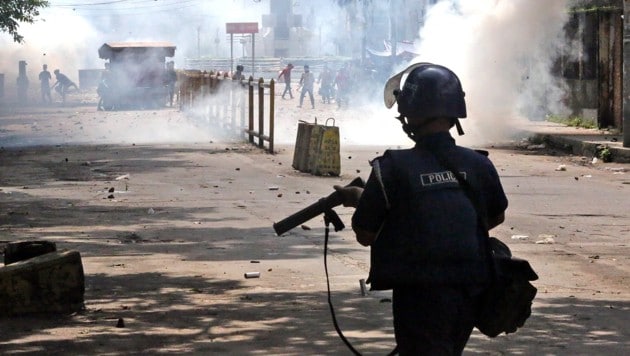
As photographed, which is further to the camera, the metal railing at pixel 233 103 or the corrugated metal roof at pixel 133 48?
the corrugated metal roof at pixel 133 48

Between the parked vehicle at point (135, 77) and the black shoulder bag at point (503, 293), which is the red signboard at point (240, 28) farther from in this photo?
the black shoulder bag at point (503, 293)

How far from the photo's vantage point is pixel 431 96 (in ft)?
14.0

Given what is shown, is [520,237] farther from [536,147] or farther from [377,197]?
[536,147]

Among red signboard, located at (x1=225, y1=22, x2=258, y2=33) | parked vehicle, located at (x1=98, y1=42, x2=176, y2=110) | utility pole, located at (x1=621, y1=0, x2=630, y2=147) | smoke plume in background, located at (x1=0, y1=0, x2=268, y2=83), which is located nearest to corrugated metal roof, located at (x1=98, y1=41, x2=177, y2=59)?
parked vehicle, located at (x1=98, y1=42, x2=176, y2=110)

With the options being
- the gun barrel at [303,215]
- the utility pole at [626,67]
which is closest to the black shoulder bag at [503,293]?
the gun barrel at [303,215]

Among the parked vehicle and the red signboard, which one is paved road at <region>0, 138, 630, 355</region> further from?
the red signboard

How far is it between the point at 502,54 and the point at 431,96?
26000mm

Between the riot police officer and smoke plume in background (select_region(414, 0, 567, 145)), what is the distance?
22.8 meters

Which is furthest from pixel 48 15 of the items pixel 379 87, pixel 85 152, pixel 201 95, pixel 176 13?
pixel 85 152

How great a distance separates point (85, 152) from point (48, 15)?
89116mm

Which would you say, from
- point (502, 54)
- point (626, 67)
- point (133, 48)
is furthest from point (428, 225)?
point (133, 48)

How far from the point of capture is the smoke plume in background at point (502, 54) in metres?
28.7

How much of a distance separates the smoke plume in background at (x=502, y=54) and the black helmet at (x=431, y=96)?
74.6 feet

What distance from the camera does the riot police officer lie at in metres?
4.16
